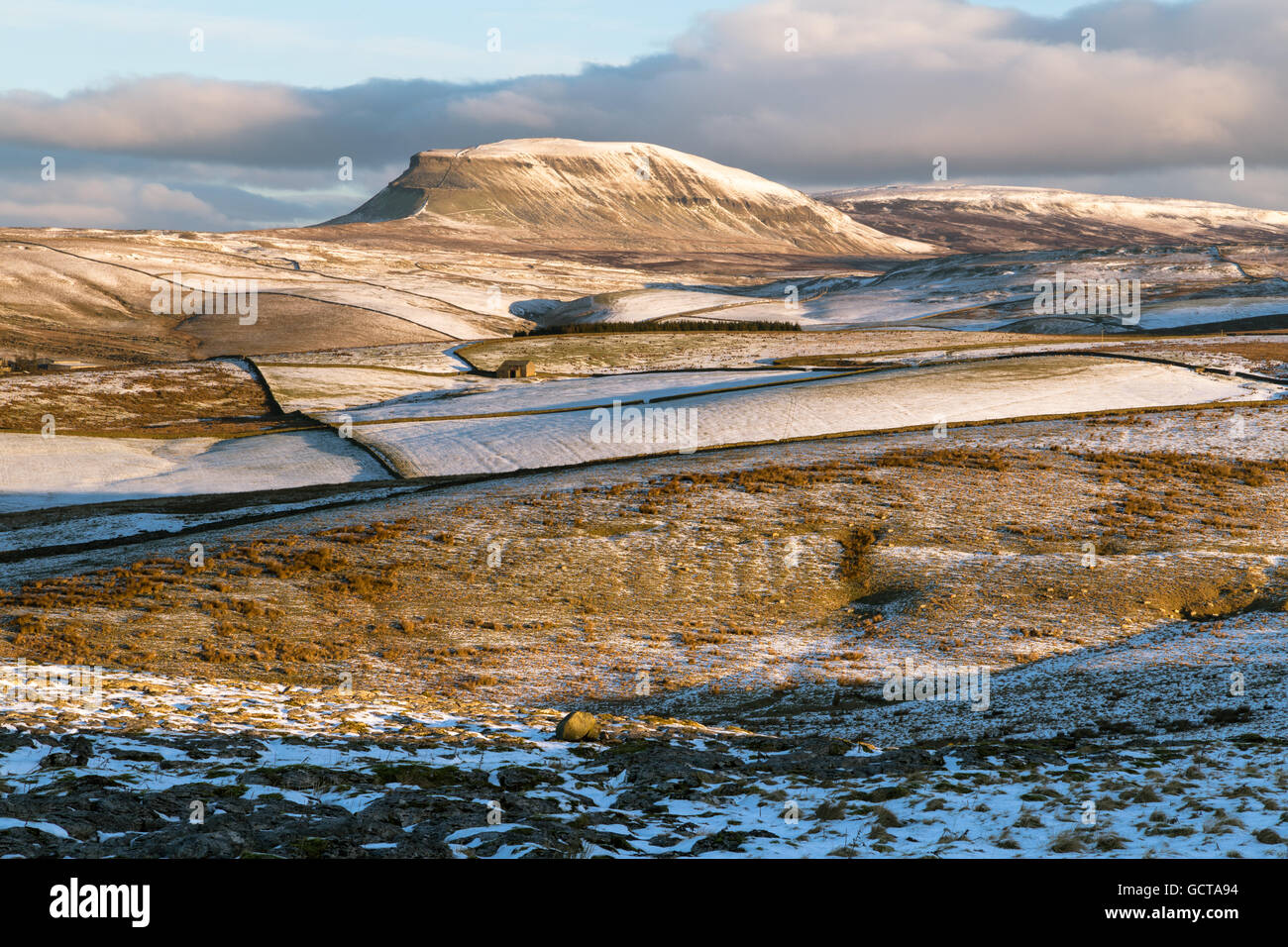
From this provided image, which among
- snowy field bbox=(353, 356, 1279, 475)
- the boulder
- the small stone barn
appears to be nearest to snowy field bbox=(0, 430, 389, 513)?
snowy field bbox=(353, 356, 1279, 475)

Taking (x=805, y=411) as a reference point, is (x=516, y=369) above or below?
above

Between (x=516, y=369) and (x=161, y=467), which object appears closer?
(x=161, y=467)

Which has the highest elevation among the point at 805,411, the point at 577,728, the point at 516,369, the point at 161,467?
the point at 516,369

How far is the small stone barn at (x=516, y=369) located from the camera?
10338 cm

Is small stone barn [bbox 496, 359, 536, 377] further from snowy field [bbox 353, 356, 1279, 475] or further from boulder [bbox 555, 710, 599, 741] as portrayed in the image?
boulder [bbox 555, 710, 599, 741]

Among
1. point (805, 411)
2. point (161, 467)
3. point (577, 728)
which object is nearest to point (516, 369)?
point (805, 411)

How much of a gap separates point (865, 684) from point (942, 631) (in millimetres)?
5746

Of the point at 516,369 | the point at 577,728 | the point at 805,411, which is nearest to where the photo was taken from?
the point at 577,728

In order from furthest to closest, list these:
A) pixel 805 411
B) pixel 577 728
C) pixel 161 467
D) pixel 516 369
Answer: pixel 516 369 < pixel 805 411 < pixel 161 467 < pixel 577 728

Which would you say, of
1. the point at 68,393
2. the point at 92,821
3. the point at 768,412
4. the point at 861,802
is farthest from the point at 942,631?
the point at 68,393

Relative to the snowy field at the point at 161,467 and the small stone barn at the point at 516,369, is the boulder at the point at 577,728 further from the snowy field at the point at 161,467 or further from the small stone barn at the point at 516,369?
the small stone barn at the point at 516,369

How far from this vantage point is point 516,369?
10362cm

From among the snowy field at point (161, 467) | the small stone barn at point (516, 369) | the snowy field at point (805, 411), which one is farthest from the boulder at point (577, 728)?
the small stone barn at point (516, 369)

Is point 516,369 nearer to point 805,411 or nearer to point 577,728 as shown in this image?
point 805,411
